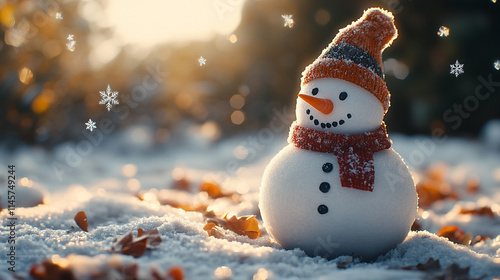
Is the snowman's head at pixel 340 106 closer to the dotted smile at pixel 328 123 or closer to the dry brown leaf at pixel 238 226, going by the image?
the dotted smile at pixel 328 123

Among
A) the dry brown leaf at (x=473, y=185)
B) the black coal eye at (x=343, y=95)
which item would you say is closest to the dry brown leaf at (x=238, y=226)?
the black coal eye at (x=343, y=95)

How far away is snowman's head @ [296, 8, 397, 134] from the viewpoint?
205cm

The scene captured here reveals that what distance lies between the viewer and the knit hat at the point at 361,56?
2.05m

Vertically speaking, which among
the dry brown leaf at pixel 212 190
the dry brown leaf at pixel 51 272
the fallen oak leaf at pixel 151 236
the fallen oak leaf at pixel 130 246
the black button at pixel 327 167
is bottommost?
the dry brown leaf at pixel 51 272

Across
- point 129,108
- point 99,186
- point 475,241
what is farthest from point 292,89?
point 475,241

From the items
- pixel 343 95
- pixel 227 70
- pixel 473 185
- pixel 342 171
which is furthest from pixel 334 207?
pixel 227 70

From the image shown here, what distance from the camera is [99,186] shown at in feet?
14.6

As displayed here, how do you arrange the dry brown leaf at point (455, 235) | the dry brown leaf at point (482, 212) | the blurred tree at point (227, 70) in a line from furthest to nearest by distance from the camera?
the blurred tree at point (227, 70)
the dry brown leaf at point (482, 212)
the dry brown leaf at point (455, 235)

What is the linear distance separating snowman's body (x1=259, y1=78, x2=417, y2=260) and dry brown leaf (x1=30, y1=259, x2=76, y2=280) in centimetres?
96

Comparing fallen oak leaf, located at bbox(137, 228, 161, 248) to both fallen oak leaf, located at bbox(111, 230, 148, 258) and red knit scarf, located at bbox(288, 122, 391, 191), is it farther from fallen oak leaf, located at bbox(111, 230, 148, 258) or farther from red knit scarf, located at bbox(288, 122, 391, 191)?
red knit scarf, located at bbox(288, 122, 391, 191)

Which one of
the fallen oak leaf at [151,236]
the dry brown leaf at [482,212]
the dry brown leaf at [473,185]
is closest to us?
the fallen oak leaf at [151,236]

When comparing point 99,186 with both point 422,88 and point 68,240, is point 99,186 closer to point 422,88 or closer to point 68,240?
point 68,240

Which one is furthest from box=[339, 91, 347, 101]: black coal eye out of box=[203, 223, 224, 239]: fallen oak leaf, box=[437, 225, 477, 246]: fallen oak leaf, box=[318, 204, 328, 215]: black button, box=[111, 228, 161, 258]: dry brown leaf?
box=[437, 225, 477, 246]: fallen oak leaf

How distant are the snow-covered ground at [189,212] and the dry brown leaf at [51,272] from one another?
0.03m
